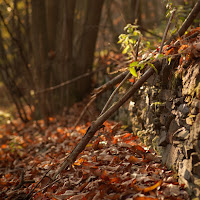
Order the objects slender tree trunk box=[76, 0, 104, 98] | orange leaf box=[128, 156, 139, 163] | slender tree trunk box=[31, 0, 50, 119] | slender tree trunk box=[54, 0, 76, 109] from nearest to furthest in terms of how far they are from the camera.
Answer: orange leaf box=[128, 156, 139, 163], slender tree trunk box=[54, 0, 76, 109], slender tree trunk box=[31, 0, 50, 119], slender tree trunk box=[76, 0, 104, 98]

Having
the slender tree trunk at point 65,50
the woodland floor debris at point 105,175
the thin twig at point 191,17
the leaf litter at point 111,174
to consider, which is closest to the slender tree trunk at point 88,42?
the slender tree trunk at point 65,50

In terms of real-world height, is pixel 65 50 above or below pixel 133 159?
above

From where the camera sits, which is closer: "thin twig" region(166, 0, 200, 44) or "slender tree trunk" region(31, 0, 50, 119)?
"thin twig" region(166, 0, 200, 44)

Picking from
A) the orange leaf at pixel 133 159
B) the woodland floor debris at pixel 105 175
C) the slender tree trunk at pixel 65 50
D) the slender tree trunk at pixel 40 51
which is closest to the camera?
the woodland floor debris at pixel 105 175

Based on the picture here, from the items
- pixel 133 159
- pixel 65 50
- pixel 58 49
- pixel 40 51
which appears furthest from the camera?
pixel 58 49

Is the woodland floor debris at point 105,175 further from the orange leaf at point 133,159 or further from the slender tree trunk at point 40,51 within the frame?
the slender tree trunk at point 40,51

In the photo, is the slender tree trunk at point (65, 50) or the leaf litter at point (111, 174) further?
the slender tree trunk at point (65, 50)

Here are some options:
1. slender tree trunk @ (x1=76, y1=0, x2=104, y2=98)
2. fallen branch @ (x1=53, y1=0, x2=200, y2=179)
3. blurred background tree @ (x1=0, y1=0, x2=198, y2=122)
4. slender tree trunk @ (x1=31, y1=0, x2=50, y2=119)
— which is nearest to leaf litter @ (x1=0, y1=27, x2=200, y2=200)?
fallen branch @ (x1=53, y1=0, x2=200, y2=179)

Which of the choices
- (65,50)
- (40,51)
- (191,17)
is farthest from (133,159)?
(40,51)

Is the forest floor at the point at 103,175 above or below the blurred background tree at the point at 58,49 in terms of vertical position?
below

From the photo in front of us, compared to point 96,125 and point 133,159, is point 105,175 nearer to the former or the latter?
point 133,159

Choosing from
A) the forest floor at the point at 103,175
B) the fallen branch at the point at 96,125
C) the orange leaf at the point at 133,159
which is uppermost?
the fallen branch at the point at 96,125

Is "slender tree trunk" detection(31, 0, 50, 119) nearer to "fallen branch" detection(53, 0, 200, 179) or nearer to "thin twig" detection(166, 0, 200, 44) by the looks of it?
"fallen branch" detection(53, 0, 200, 179)

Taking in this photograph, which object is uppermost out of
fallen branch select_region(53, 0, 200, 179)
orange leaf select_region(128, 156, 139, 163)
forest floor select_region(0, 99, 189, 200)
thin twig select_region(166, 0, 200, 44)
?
thin twig select_region(166, 0, 200, 44)
